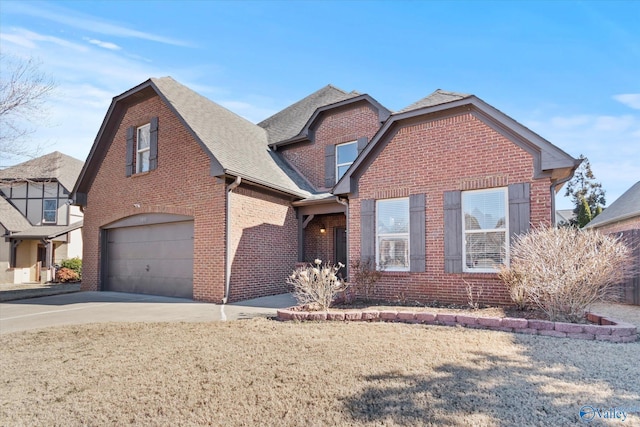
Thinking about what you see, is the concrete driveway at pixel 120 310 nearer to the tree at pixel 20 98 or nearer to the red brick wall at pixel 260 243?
the red brick wall at pixel 260 243

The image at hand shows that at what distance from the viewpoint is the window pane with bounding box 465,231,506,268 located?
25.2 feet

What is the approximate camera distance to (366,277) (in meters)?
8.81

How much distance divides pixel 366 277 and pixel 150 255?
7.66 metres

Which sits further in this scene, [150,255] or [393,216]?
[150,255]

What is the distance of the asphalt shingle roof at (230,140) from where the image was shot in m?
10.6

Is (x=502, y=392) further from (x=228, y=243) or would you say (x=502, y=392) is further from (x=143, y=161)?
(x=143, y=161)

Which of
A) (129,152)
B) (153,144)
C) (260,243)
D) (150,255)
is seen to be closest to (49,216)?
(129,152)

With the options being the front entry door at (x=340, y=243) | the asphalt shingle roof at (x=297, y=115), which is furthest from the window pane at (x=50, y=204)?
the front entry door at (x=340, y=243)

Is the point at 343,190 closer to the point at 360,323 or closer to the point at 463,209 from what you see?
the point at 463,209

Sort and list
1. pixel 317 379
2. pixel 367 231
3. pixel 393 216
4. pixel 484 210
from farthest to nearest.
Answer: pixel 367 231, pixel 393 216, pixel 484 210, pixel 317 379

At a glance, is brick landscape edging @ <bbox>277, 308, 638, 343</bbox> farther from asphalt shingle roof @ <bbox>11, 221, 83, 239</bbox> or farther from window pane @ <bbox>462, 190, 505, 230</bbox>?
asphalt shingle roof @ <bbox>11, 221, 83, 239</bbox>

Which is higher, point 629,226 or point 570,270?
point 629,226

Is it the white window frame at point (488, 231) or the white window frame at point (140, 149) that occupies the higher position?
the white window frame at point (140, 149)

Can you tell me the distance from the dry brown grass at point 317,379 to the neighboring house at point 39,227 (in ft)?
58.2
